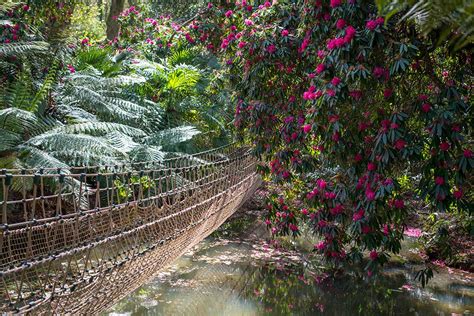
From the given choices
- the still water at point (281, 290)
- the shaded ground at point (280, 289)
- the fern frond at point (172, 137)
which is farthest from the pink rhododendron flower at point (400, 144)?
the fern frond at point (172, 137)

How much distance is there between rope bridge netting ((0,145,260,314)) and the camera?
2.25 metres

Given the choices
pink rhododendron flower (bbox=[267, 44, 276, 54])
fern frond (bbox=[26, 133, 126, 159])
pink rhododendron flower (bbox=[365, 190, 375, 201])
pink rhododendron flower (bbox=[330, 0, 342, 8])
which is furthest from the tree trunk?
pink rhododendron flower (bbox=[365, 190, 375, 201])

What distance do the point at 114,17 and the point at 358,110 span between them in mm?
7506

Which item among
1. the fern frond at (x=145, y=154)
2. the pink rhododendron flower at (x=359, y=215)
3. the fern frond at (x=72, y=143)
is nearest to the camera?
the pink rhododendron flower at (x=359, y=215)

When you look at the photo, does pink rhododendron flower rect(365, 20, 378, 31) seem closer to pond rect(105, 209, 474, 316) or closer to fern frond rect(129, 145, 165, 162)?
pond rect(105, 209, 474, 316)

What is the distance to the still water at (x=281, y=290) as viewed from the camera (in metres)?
4.49

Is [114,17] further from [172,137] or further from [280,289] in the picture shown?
[280,289]

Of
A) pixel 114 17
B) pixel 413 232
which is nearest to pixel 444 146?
pixel 413 232

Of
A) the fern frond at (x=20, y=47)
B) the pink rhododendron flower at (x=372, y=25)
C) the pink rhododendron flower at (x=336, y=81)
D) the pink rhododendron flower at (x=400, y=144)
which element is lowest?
the pink rhododendron flower at (x=400, y=144)

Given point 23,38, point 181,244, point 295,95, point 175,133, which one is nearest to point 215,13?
point 175,133

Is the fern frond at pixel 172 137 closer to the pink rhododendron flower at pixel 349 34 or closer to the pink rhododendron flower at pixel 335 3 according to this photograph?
the pink rhododendron flower at pixel 335 3

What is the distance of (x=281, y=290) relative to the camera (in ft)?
16.8

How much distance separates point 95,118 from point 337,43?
380 cm

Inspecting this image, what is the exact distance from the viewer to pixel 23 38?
625 centimetres
